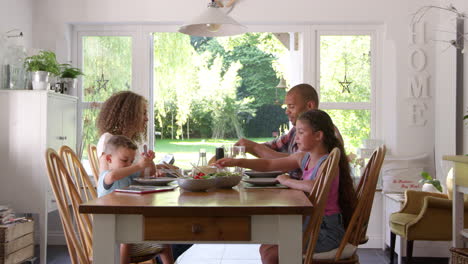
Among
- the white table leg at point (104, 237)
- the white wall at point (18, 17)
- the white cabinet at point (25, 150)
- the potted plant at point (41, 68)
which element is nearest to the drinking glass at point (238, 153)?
the white table leg at point (104, 237)

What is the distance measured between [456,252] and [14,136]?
3.24 meters

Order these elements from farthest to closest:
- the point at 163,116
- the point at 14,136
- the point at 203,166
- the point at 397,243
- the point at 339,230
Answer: the point at 163,116
the point at 397,243
the point at 14,136
the point at 203,166
the point at 339,230

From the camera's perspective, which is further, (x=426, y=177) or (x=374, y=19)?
(x=374, y=19)

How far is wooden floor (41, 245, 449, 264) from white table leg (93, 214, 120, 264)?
2683 mm

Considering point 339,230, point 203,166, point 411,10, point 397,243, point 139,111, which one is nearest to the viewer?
point 339,230

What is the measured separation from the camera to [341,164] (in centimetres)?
236

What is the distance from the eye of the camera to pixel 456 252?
3154 mm

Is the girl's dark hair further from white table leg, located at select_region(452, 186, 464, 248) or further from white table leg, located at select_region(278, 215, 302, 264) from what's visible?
white table leg, located at select_region(452, 186, 464, 248)

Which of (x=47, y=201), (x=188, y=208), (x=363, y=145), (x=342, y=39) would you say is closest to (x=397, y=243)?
(x=363, y=145)

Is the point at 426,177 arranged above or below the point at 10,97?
below

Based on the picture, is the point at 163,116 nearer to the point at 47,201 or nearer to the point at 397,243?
the point at 47,201

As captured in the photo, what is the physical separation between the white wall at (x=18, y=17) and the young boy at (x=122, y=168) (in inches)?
97.4

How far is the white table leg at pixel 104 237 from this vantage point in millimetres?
1733

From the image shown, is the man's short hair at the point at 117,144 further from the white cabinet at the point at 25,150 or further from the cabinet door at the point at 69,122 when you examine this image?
the cabinet door at the point at 69,122
